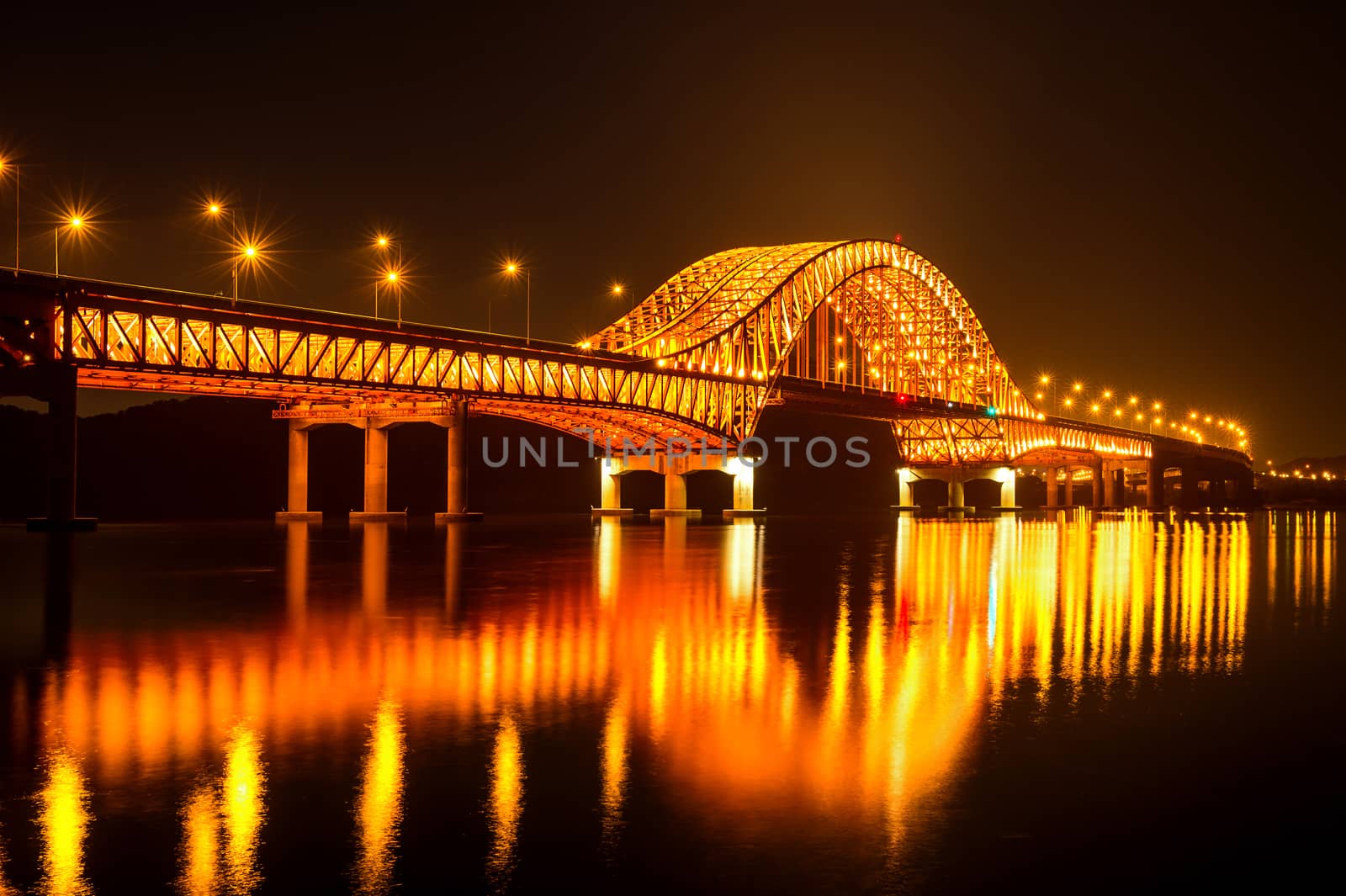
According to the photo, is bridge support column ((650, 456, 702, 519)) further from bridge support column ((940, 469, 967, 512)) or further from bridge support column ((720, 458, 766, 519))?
bridge support column ((940, 469, 967, 512))

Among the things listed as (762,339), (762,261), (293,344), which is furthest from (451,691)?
(762,261)

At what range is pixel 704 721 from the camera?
1108 cm

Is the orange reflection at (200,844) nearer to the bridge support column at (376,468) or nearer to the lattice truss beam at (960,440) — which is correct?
the bridge support column at (376,468)

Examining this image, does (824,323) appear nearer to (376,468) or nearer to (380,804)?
(376,468)

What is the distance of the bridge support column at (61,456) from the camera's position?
54.5 meters

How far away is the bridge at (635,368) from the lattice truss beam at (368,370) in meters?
0.14

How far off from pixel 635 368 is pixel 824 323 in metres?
37.1

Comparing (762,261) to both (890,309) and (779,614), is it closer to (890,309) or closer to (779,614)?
(890,309)

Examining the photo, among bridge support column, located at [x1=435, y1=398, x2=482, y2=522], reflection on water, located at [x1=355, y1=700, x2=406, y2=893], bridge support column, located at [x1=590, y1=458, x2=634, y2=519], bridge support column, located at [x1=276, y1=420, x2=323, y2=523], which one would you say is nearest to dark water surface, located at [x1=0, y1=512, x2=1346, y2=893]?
reflection on water, located at [x1=355, y1=700, x2=406, y2=893]

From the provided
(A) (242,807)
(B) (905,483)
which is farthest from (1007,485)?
(A) (242,807)

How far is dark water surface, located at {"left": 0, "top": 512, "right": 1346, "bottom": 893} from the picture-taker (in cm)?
711

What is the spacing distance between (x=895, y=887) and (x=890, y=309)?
143305mm

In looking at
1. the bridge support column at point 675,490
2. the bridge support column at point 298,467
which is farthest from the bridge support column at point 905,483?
the bridge support column at point 298,467

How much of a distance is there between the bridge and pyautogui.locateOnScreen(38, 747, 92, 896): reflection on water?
50202 mm
